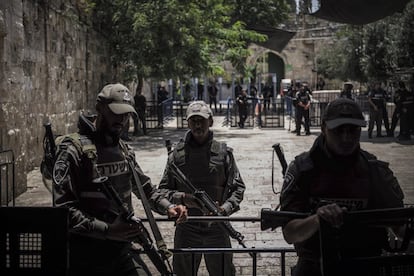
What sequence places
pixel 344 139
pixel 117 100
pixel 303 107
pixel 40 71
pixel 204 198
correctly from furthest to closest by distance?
pixel 303 107 → pixel 40 71 → pixel 204 198 → pixel 117 100 → pixel 344 139

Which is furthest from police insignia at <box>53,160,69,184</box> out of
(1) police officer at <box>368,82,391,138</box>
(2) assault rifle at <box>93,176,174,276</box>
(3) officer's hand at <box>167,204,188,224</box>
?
(1) police officer at <box>368,82,391,138</box>

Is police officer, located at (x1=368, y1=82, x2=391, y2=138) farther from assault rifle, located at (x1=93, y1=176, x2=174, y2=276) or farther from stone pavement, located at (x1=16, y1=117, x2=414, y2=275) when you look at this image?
assault rifle, located at (x1=93, y1=176, x2=174, y2=276)

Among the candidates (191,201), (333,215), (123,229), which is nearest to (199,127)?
(191,201)

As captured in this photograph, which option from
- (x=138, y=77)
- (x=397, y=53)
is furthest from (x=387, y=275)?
(x=397, y=53)

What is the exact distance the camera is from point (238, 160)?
12156 millimetres

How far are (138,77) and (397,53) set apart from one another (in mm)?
9186

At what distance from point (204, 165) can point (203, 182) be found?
126 millimetres

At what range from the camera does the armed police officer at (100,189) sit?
281 centimetres

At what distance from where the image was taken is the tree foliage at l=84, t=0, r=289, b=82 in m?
15.2

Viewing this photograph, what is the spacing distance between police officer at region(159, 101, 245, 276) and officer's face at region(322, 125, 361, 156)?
145cm

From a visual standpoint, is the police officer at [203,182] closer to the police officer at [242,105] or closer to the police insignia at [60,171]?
the police insignia at [60,171]

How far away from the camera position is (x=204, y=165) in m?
4.03

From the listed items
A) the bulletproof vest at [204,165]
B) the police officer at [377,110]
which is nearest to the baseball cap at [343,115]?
the bulletproof vest at [204,165]

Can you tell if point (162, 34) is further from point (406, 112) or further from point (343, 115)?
point (343, 115)
